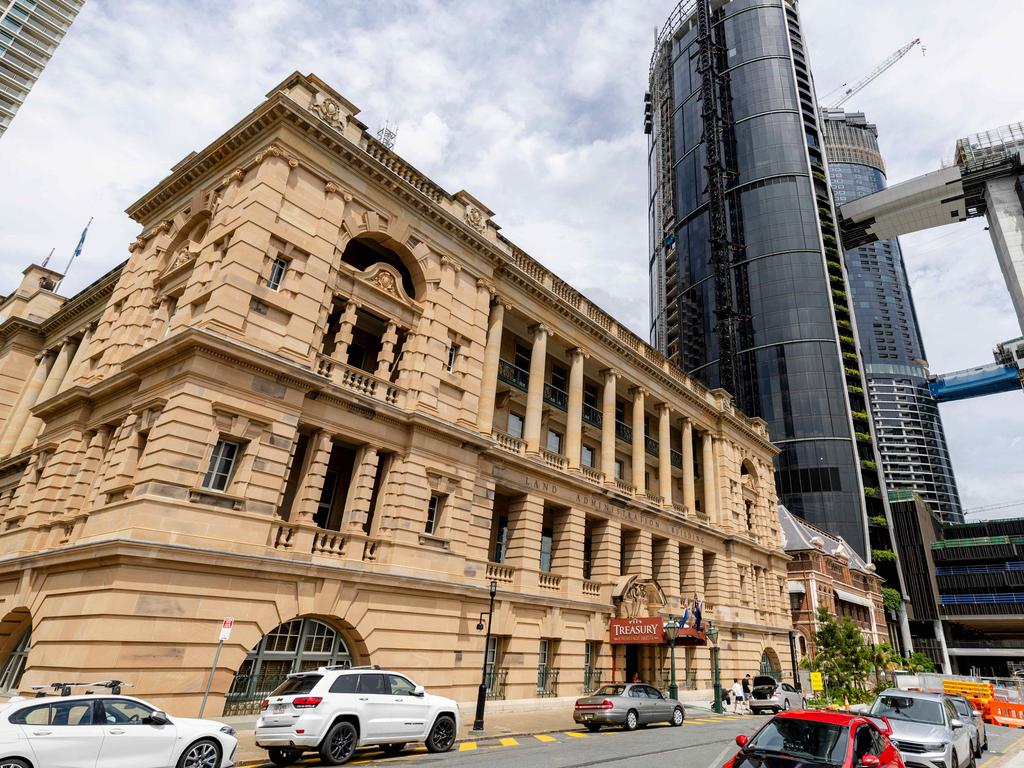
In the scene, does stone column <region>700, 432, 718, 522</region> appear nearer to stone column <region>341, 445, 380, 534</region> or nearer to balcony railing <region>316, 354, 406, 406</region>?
balcony railing <region>316, 354, 406, 406</region>

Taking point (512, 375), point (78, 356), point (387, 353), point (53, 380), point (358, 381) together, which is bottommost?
point (358, 381)

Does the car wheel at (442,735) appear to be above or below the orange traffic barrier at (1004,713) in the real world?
below

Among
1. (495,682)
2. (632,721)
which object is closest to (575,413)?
(495,682)

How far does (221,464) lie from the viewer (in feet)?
59.8

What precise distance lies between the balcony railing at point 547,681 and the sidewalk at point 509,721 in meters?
0.65

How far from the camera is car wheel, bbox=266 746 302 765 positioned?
1246 centimetres

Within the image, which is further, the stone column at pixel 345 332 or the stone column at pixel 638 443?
the stone column at pixel 638 443

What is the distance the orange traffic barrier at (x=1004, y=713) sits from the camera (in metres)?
31.6

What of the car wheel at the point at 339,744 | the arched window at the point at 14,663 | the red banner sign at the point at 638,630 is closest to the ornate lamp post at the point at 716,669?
the red banner sign at the point at 638,630

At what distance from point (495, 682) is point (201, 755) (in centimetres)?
1595

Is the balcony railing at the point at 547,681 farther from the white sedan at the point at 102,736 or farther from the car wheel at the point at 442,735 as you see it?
the white sedan at the point at 102,736

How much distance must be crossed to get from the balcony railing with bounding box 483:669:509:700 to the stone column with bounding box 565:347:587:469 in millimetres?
10566

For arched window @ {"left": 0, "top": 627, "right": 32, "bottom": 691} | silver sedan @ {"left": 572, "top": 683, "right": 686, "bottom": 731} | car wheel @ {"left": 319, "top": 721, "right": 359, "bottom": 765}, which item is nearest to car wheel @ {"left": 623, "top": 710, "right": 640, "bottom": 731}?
silver sedan @ {"left": 572, "top": 683, "right": 686, "bottom": 731}

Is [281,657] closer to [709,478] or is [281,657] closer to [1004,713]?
[709,478]
